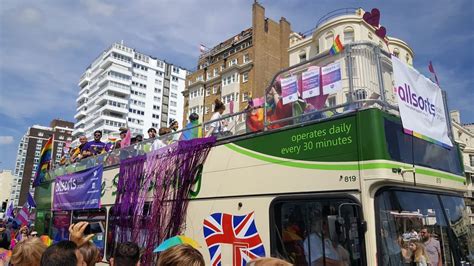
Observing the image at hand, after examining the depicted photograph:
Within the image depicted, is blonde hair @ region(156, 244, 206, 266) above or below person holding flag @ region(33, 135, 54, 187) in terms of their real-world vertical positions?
below

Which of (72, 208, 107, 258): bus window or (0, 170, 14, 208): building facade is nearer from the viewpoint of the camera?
(72, 208, 107, 258): bus window

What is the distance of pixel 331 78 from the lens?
4.30m

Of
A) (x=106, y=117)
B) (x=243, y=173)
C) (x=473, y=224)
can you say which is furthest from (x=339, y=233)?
(x=106, y=117)

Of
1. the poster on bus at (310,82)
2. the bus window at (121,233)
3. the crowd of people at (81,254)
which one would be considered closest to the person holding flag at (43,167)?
Result: the bus window at (121,233)

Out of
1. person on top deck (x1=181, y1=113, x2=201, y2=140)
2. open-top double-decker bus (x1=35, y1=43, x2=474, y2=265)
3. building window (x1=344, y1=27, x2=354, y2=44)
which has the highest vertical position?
building window (x1=344, y1=27, x2=354, y2=44)

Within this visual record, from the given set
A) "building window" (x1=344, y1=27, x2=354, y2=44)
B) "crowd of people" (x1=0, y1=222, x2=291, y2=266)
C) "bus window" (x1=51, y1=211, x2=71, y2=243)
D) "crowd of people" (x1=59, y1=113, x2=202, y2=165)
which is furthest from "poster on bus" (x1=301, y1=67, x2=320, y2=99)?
"building window" (x1=344, y1=27, x2=354, y2=44)

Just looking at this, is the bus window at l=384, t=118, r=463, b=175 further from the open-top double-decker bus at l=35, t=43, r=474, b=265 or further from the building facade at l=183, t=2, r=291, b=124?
the building facade at l=183, t=2, r=291, b=124

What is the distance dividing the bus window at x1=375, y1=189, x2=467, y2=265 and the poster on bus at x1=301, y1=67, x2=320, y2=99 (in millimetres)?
1539

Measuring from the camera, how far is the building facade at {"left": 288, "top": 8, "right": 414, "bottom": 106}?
4.03m

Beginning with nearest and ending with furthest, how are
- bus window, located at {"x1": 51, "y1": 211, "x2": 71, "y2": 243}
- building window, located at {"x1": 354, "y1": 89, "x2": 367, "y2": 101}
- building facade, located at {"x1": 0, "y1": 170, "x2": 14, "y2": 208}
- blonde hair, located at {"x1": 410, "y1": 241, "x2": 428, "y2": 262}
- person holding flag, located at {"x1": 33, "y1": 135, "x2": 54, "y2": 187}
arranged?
blonde hair, located at {"x1": 410, "y1": 241, "x2": 428, "y2": 262} → building window, located at {"x1": 354, "y1": 89, "x2": 367, "y2": 101} → bus window, located at {"x1": 51, "y1": 211, "x2": 71, "y2": 243} → person holding flag, located at {"x1": 33, "y1": 135, "x2": 54, "y2": 187} → building facade, located at {"x1": 0, "y1": 170, "x2": 14, "y2": 208}

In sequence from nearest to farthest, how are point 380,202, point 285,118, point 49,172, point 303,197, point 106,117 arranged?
point 380,202 < point 303,197 < point 285,118 < point 49,172 < point 106,117

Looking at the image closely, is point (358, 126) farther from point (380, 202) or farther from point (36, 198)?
point (36, 198)

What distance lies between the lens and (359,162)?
12.0 feet

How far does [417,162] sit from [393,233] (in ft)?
3.20
